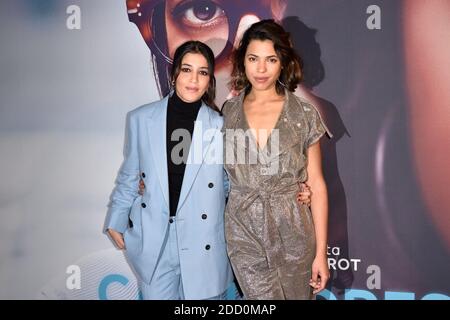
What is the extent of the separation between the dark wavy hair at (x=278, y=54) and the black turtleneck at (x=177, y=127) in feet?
0.94

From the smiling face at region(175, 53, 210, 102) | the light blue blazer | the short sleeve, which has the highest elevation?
the smiling face at region(175, 53, 210, 102)

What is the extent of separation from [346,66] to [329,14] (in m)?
0.33

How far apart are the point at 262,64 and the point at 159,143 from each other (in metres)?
0.62

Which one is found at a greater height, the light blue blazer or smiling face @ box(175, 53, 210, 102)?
smiling face @ box(175, 53, 210, 102)

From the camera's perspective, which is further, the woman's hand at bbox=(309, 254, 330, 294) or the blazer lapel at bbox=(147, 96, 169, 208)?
the woman's hand at bbox=(309, 254, 330, 294)

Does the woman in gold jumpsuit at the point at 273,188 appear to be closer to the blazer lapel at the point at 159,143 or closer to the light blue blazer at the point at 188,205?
the light blue blazer at the point at 188,205

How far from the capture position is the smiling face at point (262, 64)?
2500 mm

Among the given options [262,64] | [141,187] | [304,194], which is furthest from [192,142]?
[304,194]

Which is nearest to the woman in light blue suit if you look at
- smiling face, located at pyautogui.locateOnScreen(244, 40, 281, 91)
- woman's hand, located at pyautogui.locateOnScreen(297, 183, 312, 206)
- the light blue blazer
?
the light blue blazer

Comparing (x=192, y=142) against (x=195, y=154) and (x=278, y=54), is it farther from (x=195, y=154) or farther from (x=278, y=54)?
(x=278, y=54)

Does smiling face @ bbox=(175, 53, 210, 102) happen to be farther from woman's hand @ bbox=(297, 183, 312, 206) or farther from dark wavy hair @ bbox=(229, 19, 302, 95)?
woman's hand @ bbox=(297, 183, 312, 206)

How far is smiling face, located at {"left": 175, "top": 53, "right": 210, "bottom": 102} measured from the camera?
2496 mm

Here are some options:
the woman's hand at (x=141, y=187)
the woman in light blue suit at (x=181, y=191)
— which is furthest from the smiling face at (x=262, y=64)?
the woman's hand at (x=141, y=187)

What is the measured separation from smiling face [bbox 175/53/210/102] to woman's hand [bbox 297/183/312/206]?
685 millimetres
